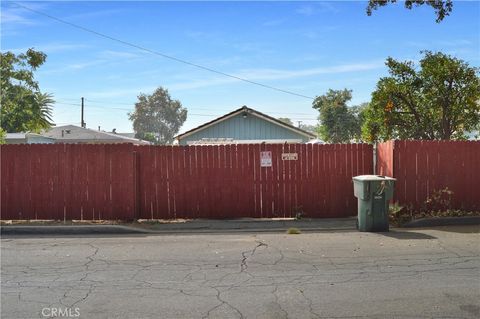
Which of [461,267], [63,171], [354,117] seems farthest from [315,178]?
[354,117]

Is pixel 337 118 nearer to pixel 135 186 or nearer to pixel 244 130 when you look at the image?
pixel 244 130

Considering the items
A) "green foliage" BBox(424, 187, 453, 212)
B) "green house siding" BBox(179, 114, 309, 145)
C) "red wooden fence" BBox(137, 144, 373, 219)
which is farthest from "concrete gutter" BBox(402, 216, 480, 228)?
"green house siding" BBox(179, 114, 309, 145)

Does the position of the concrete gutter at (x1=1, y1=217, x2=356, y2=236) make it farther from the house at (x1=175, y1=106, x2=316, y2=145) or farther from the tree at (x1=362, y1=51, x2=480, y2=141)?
the house at (x1=175, y1=106, x2=316, y2=145)

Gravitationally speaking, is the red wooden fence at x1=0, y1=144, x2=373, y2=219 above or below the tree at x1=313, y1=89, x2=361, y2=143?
below

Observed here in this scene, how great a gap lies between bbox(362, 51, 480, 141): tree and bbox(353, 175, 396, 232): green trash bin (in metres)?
5.06

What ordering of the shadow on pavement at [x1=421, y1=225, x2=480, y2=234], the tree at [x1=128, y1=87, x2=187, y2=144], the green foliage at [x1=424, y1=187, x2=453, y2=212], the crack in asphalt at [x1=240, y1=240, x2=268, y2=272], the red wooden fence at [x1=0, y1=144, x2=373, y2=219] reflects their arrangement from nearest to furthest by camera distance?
1. the crack in asphalt at [x1=240, y1=240, x2=268, y2=272]
2. the shadow on pavement at [x1=421, y1=225, x2=480, y2=234]
3. the green foliage at [x1=424, y1=187, x2=453, y2=212]
4. the red wooden fence at [x1=0, y1=144, x2=373, y2=219]
5. the tree at [x1=128, y1=87, x2=187, y2=144]

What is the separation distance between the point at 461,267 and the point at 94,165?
27.7 feet

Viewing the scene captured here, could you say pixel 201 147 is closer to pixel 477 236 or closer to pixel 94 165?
pixel 94 165

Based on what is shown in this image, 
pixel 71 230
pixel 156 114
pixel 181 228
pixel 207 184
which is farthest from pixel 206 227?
pixel 156 114

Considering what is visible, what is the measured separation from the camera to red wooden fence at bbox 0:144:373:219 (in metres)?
11.9

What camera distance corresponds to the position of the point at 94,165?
11.9m

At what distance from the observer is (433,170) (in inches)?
464

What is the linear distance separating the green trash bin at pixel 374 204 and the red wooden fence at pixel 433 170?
134cm

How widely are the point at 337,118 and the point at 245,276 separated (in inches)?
1512
